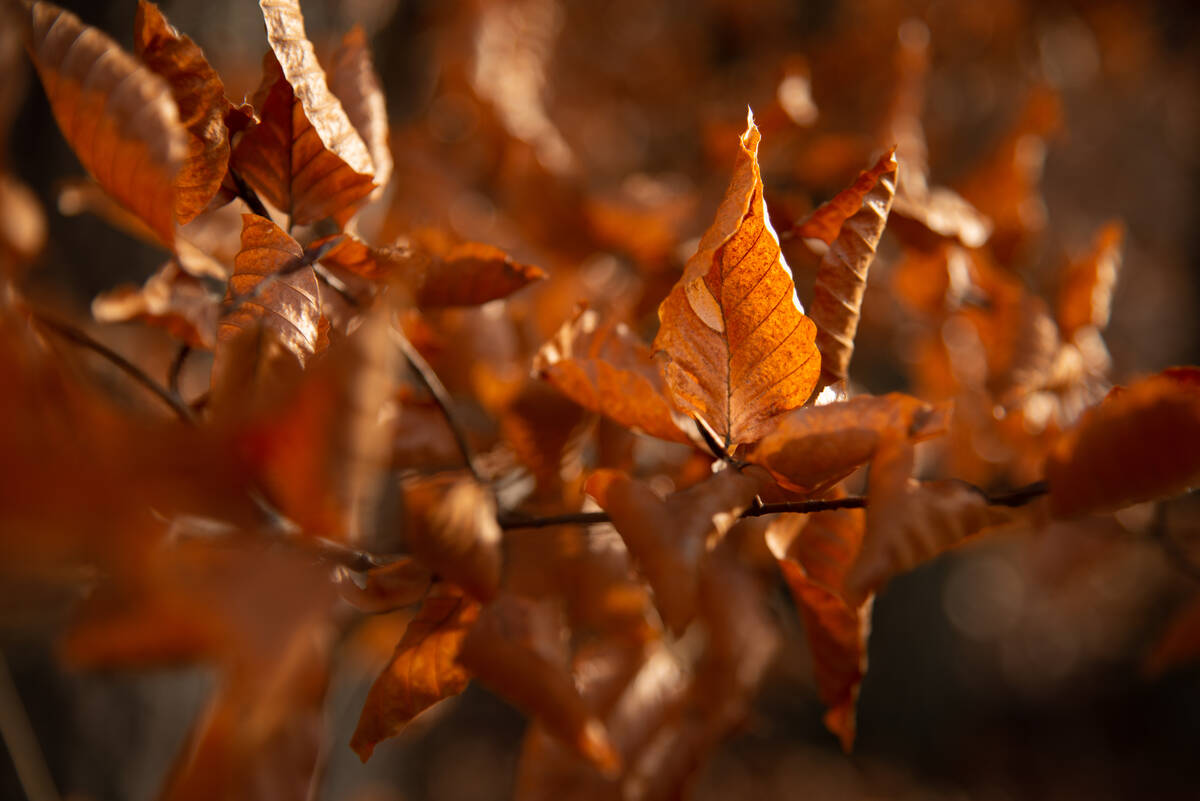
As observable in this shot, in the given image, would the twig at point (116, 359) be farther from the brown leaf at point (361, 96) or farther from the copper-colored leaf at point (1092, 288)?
the copper-colored leaf at point (1092, 288)

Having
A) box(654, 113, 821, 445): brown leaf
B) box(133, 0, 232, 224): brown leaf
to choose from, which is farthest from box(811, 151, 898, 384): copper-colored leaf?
box(133, 0, 232, 224): brown leaf

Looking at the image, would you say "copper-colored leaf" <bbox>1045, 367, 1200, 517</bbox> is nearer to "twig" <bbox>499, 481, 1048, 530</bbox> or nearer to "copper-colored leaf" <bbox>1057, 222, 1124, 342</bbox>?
"twig" <bbox>499, 481, 1048, 530</bbox>

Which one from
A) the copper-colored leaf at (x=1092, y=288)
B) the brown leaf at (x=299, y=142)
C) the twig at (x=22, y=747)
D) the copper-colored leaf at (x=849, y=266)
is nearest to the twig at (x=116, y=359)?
the brown leaf at (x=299, y=142)

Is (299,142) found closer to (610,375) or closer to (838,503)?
(610,375)

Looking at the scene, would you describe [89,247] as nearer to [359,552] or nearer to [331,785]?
[359,552]

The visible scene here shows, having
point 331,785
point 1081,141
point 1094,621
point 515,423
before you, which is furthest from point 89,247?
point 1094,621

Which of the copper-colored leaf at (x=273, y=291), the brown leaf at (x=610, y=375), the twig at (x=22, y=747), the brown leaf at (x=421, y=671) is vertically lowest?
the twig at (x=22, y=747)

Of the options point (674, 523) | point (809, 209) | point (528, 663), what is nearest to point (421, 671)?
point (528, 663)
